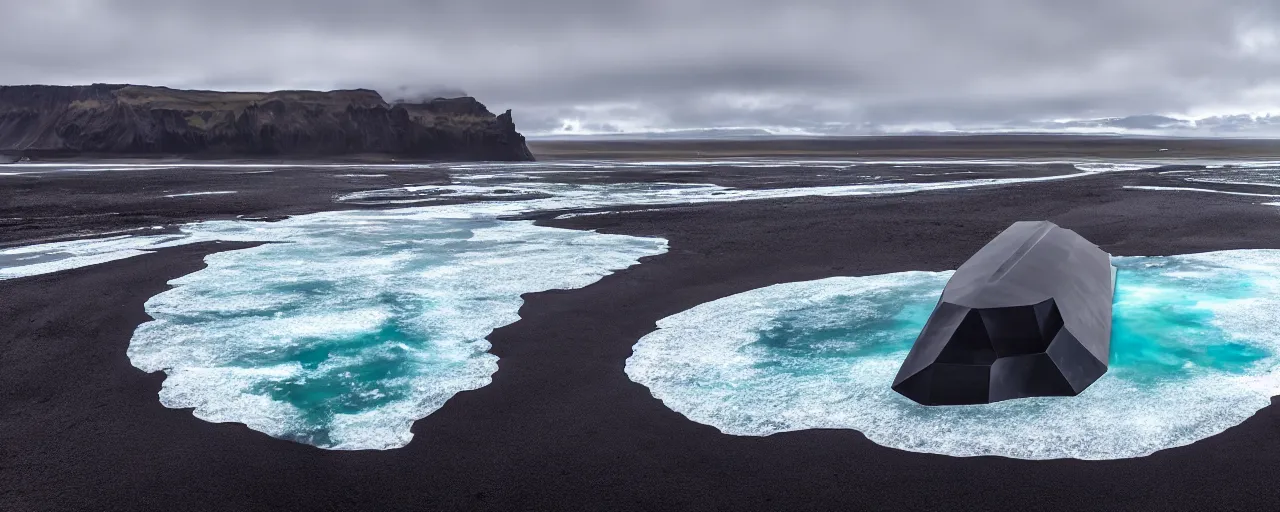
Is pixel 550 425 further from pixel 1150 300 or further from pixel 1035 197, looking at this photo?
pixel 1035 197

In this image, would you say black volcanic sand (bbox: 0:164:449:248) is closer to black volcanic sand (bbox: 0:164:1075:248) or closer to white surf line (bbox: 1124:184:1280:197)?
black volcanic sand (bbox: 0:164:1075:248)

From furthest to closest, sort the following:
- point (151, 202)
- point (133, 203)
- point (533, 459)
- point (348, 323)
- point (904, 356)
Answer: point (151, 202) < point (133, 203) < point (348, 323) < point (904, 356) < point (533, 459)

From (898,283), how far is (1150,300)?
3.01 meters

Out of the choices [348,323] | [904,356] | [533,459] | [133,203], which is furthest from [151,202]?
[904,356]

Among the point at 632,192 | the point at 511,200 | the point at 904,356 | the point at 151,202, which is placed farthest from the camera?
the point at 632,192

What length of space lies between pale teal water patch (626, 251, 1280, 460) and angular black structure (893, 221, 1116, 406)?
6.0 inches

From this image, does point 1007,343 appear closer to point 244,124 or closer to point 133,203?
point 133,203

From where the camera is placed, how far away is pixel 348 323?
9.36 metres

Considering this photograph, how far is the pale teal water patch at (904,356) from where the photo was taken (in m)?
6.02

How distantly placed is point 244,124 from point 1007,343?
99.1 metres

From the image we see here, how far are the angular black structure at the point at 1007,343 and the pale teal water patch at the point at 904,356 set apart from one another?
153 millimetres

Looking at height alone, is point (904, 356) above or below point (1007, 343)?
below

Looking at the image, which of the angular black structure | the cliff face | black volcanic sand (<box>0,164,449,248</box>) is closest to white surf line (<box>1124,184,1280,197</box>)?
the angular black structure

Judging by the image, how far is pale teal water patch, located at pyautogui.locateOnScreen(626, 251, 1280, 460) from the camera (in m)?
6.02
